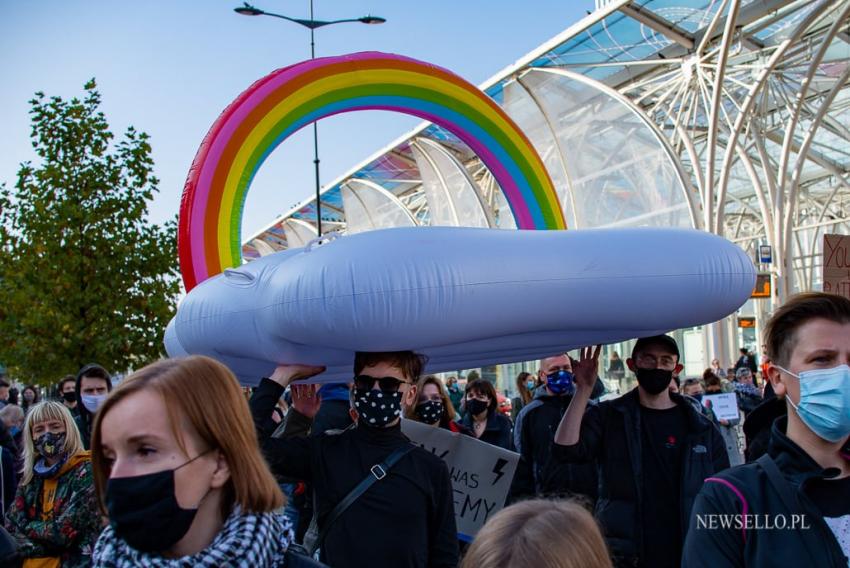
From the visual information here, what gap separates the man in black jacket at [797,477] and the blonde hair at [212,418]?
111 centimetres

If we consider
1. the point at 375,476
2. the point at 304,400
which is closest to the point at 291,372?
the point at 375,476

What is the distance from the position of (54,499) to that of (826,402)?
11.4 ft

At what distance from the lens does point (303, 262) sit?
2945 mm

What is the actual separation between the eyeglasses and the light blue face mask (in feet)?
4.63

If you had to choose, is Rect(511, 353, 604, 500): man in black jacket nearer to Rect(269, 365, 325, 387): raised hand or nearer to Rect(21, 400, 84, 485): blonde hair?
Rect(269, 365, 325, 387): raised hand

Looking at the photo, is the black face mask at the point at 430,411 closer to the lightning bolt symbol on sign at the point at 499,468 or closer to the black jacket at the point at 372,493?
the lightning bolt symbol on sign at the point at 499,468

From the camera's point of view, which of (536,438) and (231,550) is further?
(536,438)

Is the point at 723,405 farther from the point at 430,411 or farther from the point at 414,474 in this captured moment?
the point at 414,474

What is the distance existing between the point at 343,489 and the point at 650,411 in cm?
170

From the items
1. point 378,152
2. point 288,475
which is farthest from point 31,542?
point 378,152

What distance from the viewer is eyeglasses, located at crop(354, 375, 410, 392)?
317 cm

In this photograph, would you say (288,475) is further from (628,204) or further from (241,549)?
(628,204)

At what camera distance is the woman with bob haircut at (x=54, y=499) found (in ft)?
12.9

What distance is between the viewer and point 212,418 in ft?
6.45
